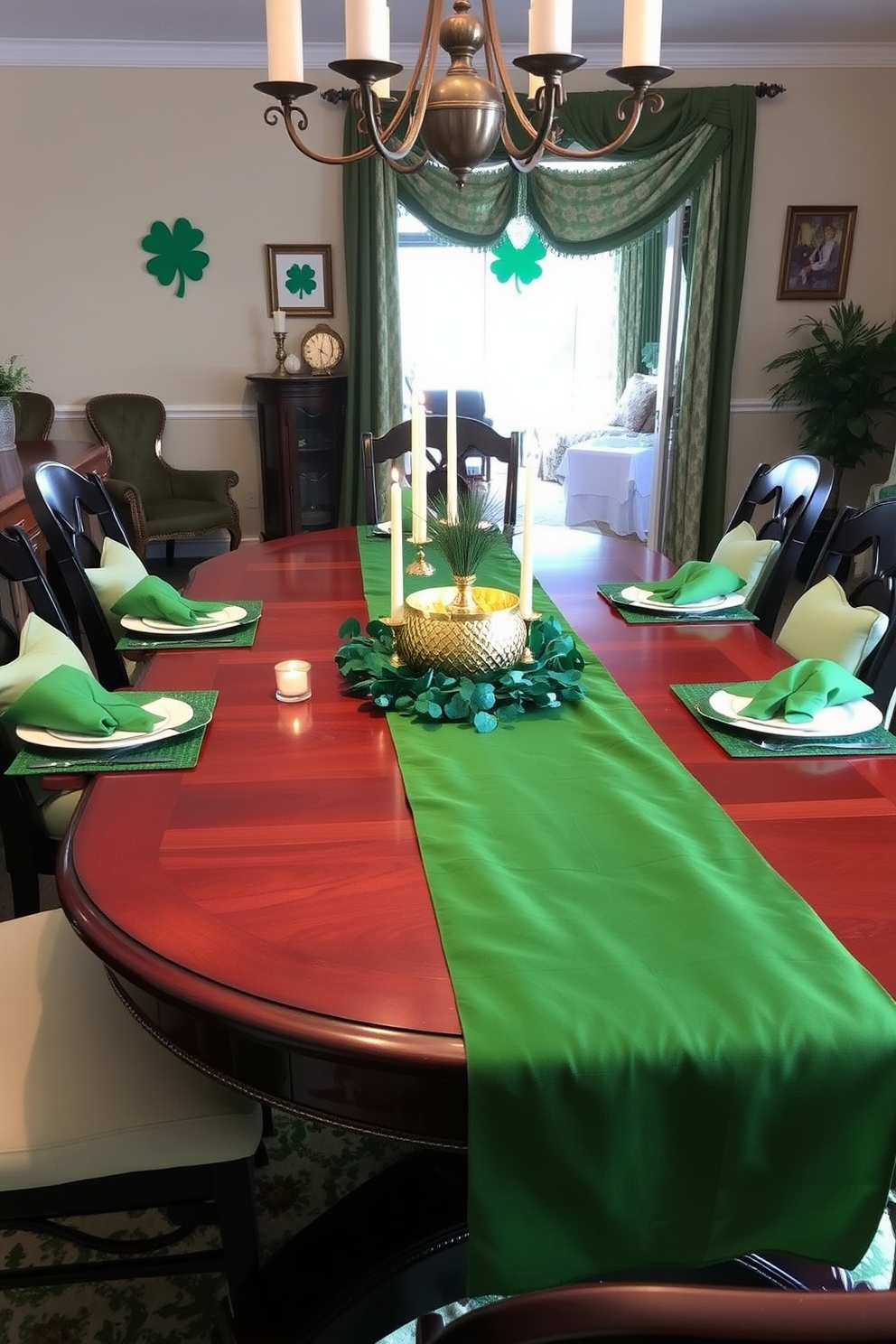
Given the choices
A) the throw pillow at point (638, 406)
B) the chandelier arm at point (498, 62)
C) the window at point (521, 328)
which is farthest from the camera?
the window at point (521, 328)

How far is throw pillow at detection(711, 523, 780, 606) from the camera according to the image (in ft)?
7.27

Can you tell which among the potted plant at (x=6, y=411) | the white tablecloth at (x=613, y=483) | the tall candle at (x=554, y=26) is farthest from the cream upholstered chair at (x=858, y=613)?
the white tablecloth at (x=613, y=483)

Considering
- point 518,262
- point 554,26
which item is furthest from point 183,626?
point 518,262

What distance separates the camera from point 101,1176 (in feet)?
3.76

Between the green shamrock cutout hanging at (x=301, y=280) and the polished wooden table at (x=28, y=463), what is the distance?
130 centimetres

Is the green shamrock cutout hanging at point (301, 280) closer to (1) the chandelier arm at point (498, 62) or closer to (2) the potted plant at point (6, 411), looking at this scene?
(2) the potted plant at point (6, 411)

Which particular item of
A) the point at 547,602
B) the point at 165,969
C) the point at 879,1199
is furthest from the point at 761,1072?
the point at 547,602

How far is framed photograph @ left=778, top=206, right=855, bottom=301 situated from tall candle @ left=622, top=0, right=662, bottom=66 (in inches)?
156

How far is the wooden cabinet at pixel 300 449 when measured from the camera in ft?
16.8

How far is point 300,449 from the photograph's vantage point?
524 centimetres

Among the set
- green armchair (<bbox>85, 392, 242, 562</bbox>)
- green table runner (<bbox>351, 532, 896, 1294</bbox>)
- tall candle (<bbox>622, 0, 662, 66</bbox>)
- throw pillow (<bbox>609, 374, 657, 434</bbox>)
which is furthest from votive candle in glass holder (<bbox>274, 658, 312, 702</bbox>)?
throw pillow (<bbox>609, 374, 657, 434</bbox>)

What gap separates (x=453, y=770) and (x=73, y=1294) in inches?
39.4

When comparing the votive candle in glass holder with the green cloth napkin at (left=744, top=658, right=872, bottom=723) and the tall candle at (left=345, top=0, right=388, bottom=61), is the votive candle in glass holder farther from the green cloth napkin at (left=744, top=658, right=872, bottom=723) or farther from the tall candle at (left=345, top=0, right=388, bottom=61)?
the tall candle at (left=345, top=0, right=388, bottom=61)

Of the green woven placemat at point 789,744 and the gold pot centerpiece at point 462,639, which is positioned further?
the gold pot centerpiece at point 462,639
